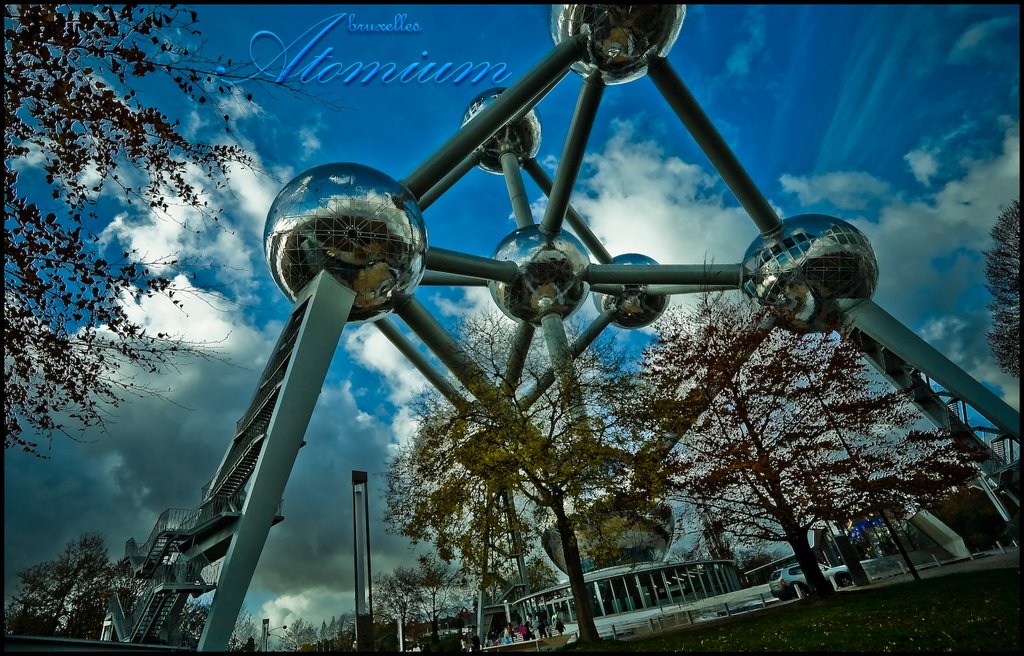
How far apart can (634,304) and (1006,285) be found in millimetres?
18139

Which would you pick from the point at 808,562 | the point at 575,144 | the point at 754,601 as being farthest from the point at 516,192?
the point at 754,601

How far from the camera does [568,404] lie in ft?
44.9

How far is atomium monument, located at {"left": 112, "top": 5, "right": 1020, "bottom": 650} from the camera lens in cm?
959

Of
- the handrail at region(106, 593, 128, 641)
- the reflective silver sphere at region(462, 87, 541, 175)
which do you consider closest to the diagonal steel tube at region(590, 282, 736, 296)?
the reflective silver sphere at region(462, 87, 541, 175)

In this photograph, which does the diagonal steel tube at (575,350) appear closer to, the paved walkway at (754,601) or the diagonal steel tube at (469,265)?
the diagonal steel tube at (469,265)

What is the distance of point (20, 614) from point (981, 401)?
132 ft

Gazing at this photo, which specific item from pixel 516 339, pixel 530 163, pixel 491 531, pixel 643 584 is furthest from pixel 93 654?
pixel 643 584

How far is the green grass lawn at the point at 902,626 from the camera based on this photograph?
6395mm

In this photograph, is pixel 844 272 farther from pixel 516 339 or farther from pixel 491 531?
→ pixel 491 531

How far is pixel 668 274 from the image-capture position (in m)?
16.8

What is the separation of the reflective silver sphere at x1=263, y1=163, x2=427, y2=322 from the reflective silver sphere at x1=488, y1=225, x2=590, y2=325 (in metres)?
5.24

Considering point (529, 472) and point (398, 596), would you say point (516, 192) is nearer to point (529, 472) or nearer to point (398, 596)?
point (529, 472)

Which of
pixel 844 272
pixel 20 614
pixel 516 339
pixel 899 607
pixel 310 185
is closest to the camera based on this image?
pixel 899 607

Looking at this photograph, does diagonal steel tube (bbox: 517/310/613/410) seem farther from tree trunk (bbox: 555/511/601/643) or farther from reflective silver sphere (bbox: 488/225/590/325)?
tree trunk (bbox: 555/511/601/643)
